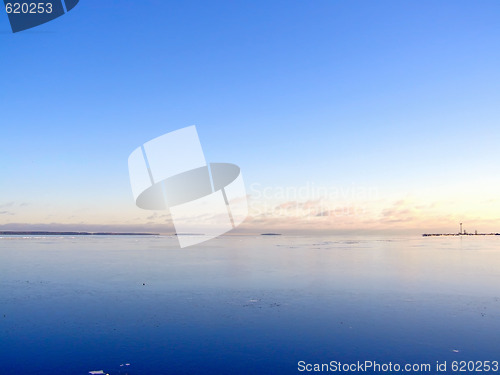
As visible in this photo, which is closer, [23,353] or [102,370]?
[102,370]

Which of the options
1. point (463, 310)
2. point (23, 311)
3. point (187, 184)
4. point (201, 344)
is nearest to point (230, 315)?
point (201, 344)

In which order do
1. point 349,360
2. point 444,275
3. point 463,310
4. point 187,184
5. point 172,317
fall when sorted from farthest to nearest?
point 187,184 → point 444,275 → point 463,310 → point 172,317 → point 349,360

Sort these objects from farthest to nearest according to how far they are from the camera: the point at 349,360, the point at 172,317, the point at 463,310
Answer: the point at 463,310
the point at 172,317
the point at 349,360

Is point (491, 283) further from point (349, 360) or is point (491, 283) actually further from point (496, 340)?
point (349, 360)

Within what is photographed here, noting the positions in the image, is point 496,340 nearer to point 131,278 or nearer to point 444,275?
point 444,275

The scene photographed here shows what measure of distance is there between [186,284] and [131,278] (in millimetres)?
3995

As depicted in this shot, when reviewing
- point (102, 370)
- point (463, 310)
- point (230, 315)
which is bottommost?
point (463, 310)

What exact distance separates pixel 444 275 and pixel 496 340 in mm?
13371

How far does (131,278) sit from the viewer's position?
2117 cm

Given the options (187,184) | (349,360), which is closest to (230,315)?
(349,360)

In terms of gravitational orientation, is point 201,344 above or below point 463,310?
above

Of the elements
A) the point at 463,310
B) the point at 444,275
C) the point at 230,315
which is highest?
the point at 230,315

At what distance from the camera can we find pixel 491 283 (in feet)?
65.3

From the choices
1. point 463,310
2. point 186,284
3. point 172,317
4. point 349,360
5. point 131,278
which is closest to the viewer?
point 349,360
